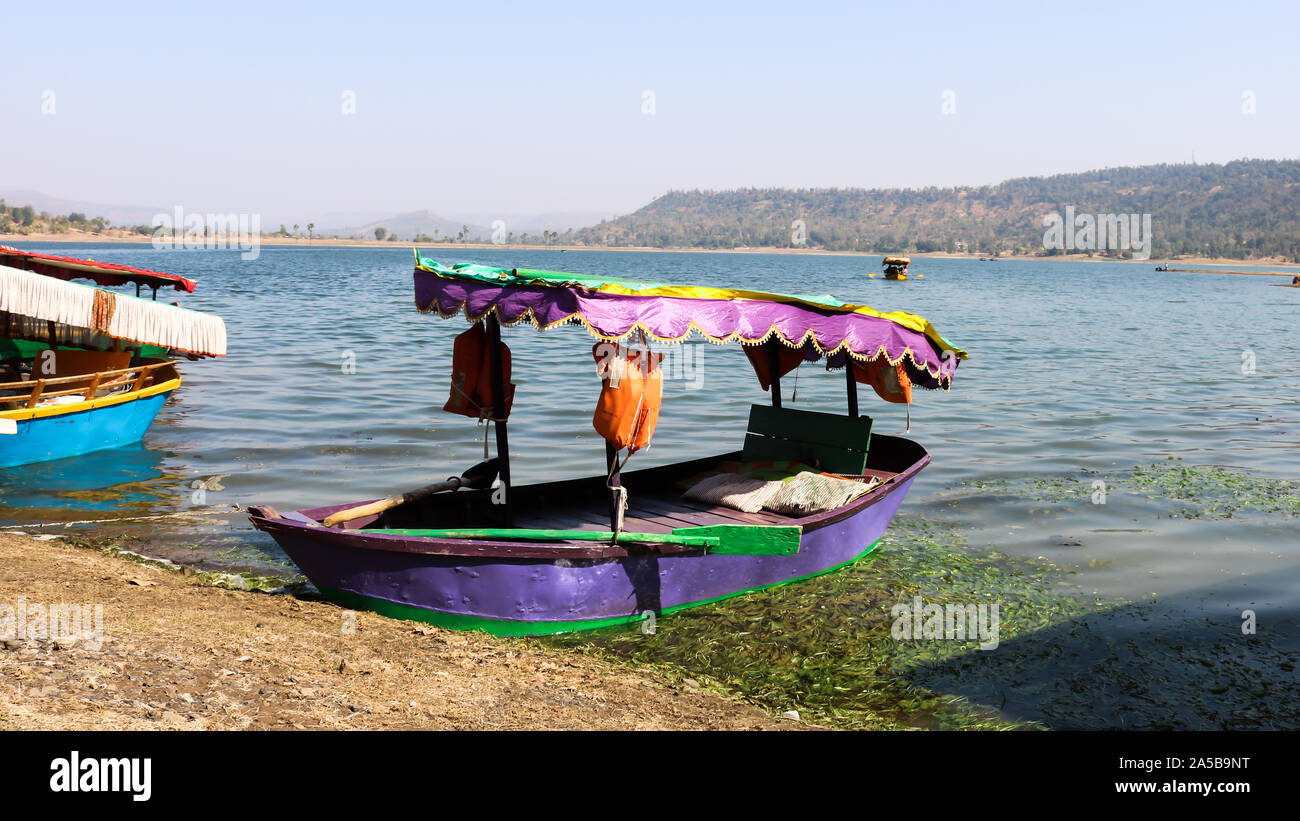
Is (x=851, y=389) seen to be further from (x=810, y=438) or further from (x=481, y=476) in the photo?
(x=481, y=476)

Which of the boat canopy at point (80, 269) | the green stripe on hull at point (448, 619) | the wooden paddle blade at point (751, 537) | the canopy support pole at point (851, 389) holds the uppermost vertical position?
the boat canopy at point (80, 269)

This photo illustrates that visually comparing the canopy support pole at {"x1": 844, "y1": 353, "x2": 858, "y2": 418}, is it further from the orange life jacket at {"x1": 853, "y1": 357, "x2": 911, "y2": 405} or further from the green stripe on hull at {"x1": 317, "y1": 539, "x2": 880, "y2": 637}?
the green stripe on hull at {"x1": 317, "y1": 539, "x2": 880, "y2": 637}

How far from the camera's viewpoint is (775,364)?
1279cm

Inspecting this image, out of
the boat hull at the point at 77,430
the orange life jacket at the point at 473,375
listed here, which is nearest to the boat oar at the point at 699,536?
the orange life jacket at the point at 473,375

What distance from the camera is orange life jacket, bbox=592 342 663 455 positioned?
28.1ft

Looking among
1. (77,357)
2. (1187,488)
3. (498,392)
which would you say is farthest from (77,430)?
(1187,488)

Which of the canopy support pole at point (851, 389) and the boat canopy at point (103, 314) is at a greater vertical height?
the boat canopy at point (103, 314)

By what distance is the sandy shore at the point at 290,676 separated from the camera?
20.6 ft

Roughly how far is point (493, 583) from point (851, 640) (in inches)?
136

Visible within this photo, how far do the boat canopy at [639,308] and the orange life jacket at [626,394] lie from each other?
272mm

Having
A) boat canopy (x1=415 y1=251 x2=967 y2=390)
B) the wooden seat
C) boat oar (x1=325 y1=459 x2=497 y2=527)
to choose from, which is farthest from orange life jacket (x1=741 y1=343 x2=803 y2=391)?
the wooden seat

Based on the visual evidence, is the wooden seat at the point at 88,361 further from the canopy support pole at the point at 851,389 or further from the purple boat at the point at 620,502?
the canopy support pole at the point at 851,389
